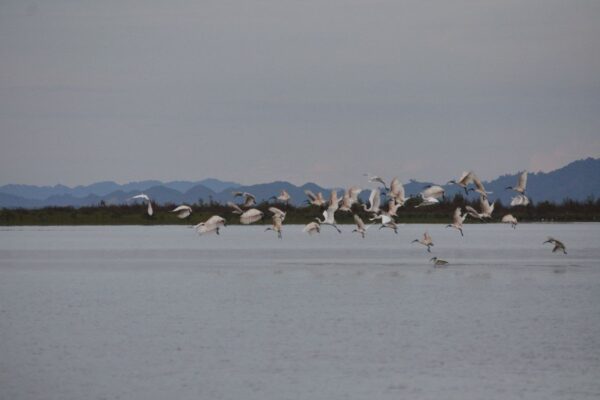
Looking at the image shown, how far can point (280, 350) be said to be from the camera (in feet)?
59.2

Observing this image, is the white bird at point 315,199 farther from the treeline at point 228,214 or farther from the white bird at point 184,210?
the treeline at point 228,214

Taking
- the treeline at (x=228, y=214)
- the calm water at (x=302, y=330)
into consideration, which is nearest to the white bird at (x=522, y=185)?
the calm water at (x=302, y=330)

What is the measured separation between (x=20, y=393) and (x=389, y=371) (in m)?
5.16

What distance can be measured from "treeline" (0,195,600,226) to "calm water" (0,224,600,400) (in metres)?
36.5

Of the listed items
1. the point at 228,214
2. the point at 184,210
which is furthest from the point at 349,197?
the point at 228,214

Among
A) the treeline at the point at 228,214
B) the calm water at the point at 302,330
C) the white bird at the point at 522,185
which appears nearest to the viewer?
the calm water at the point at 302,330

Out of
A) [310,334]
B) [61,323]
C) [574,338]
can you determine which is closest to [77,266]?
[61,323]

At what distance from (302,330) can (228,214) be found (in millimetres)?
55945

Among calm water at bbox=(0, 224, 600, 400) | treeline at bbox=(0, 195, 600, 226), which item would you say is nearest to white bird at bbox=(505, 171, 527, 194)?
calm water at bbox=(0, 224, 600, 400)

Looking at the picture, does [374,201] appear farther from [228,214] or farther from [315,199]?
[228,214]

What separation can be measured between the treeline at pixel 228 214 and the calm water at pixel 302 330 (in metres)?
36.5

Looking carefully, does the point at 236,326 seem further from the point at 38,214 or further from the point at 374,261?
the point at 38,214

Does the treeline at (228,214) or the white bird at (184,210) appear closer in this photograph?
the white bird at (184,210)

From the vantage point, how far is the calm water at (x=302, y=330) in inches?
606
